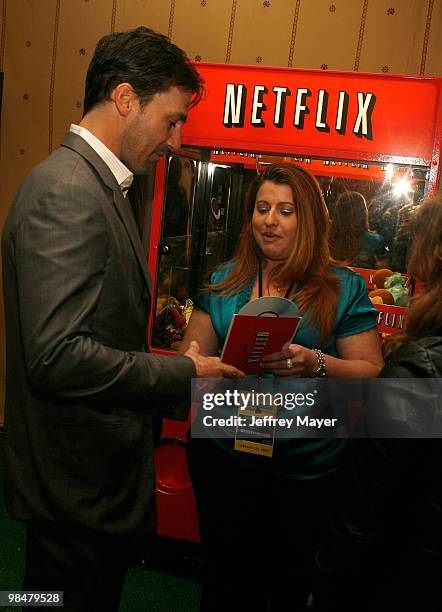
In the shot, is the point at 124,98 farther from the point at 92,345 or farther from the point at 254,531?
the point at 254,531

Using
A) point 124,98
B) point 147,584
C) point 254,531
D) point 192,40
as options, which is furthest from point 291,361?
point 192,40

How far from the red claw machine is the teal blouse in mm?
497

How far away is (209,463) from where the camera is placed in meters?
1.84

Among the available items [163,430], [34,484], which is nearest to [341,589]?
[34,484]

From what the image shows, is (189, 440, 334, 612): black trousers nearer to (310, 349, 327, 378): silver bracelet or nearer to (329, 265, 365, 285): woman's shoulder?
(310, 349, 327, 378): silver bracelet

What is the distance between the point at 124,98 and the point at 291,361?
793 mm

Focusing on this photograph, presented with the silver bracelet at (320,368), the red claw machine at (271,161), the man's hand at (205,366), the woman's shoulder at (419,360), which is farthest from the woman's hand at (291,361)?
the red claw machine at (271,161)

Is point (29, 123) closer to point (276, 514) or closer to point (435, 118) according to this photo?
point (435, 118)

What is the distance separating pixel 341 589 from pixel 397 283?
1378 mm

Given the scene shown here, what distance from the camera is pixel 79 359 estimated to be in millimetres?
1139

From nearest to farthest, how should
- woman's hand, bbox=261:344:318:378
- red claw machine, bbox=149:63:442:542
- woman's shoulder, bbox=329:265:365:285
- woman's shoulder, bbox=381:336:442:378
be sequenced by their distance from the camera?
woman's shoulder, bbox=381:336:442:378 < woman's hand, bbox=261:344:318:378 < woman's shoulder, bbox=329:265:365:285 < red claw machine, bbox=149:63:442:542

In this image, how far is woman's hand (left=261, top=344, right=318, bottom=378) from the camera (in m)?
1.69

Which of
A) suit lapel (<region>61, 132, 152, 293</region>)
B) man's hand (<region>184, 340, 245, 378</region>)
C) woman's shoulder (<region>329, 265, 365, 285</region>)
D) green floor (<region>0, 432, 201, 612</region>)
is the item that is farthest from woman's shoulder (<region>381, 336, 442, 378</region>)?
green floor (<region>0, 432, 201, 612</region>)

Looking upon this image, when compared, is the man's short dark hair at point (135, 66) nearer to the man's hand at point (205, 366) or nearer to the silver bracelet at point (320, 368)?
the man's hand at point (205, 366)
